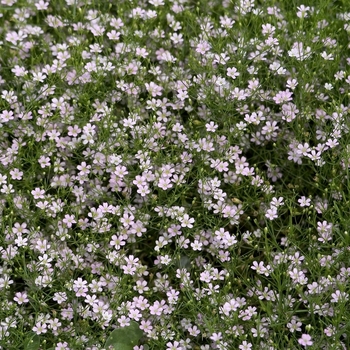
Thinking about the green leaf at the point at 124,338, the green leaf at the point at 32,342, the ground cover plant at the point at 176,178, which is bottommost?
the green leaf at the point at 32,342

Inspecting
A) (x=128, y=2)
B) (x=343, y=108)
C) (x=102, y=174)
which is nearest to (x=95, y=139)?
(x=102, y=174)

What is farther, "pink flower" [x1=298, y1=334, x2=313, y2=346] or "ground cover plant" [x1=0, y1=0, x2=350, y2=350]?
"ground cover plant" [x1=0, y1=0, x2=350, y2=350]

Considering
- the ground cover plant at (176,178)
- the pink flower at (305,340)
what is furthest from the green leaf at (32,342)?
the pink flower at (305,340)

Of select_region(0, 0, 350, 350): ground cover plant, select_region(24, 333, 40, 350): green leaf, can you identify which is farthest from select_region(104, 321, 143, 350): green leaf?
select_region(24, 333, 40, 350): green leaf

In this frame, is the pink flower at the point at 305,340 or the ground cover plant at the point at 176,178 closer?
the pink flower at the point at 305,340

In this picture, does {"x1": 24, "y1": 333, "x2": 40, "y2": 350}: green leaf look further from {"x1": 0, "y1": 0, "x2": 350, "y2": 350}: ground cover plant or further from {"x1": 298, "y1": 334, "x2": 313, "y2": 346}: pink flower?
{"x1": 298, "y1": 334, "x2": 313, "y2": 346}: pink flower

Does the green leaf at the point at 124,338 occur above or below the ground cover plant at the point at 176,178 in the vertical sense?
below

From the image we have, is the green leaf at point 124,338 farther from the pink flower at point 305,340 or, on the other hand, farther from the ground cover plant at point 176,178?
the pink flower at point 305,340

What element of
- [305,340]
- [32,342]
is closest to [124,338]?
[32,342]
